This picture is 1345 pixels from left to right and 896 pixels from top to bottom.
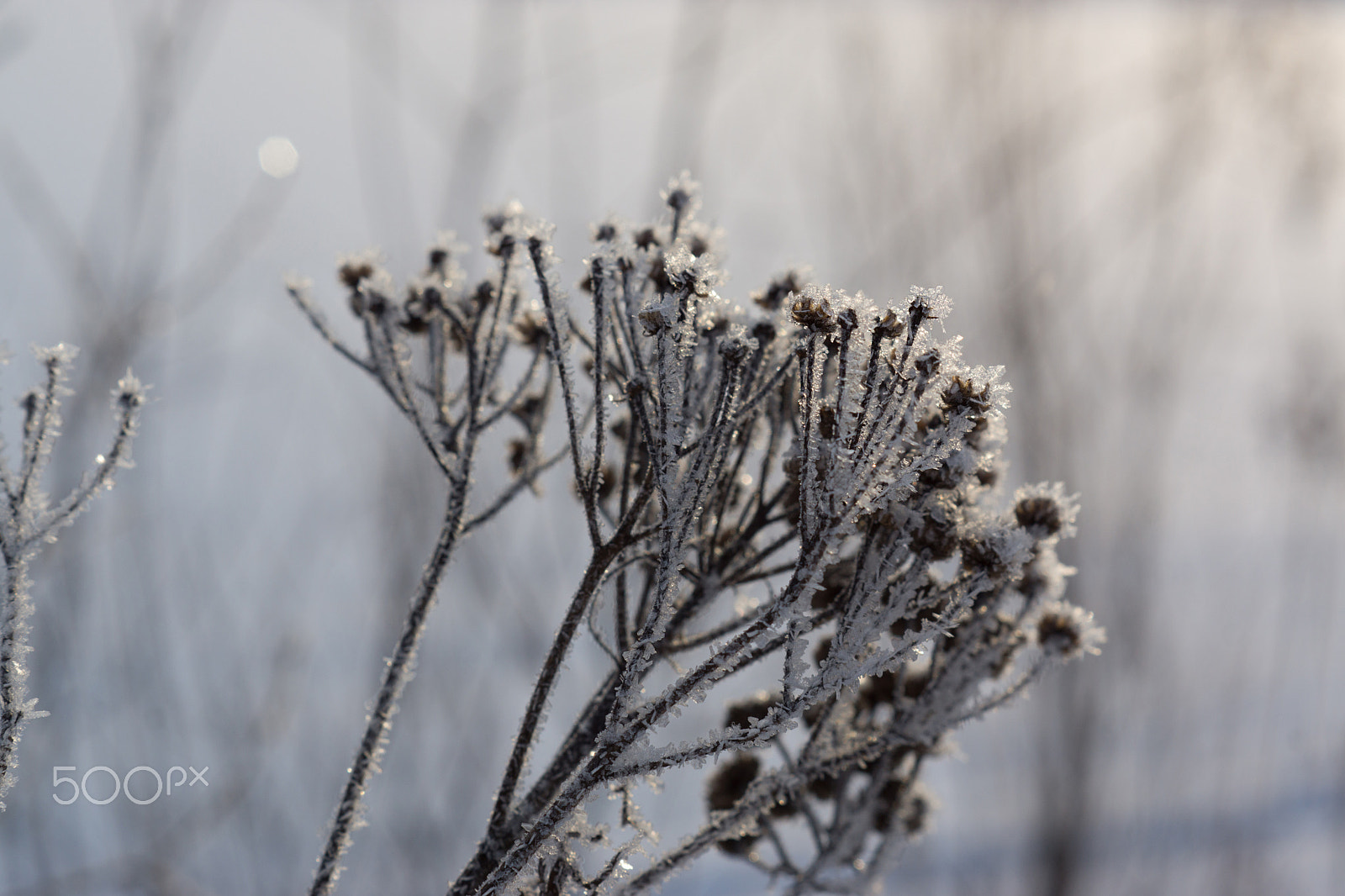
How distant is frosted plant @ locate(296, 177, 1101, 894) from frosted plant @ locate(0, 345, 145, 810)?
0.35m

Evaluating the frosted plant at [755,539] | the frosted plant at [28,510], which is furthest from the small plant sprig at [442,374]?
the frosted plant at [28,510]

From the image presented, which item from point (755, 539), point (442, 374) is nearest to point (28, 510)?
point (442, 374)

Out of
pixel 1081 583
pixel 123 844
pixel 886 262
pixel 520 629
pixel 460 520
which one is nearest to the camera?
pixel 460 520

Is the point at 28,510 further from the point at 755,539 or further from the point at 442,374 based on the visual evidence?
the point at 755,539

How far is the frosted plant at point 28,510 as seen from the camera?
90 centimetres

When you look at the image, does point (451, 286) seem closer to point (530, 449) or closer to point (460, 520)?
point (530, 449)

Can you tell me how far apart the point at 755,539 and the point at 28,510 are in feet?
2.96

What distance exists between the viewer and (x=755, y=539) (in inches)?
50.0

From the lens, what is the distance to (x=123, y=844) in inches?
140

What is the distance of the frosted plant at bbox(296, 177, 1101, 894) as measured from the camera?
0.87 m

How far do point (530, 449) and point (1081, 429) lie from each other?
4173 mm

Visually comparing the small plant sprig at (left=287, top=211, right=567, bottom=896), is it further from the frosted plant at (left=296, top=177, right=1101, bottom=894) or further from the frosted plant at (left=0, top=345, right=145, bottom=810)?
the frosted plant at (left=0, top=345, right=145, bottom=810)

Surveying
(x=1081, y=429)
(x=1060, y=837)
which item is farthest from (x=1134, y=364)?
(x=1060, y=837)

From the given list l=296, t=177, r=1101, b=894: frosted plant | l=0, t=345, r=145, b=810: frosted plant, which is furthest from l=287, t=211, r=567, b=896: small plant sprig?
l=0, t=345, r=145, b=810: frosted plant
